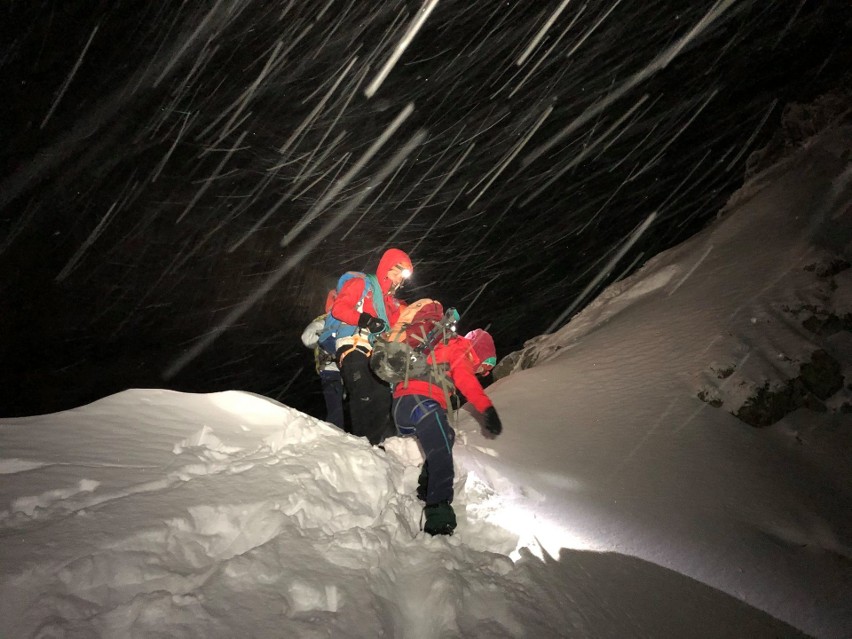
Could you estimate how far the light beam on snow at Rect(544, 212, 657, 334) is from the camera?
21.8 meters

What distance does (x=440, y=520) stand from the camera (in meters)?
2.83

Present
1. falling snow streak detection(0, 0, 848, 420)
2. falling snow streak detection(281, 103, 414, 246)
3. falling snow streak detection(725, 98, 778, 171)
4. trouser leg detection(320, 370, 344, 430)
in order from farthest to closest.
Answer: falling snow streak detection(725, 98, 778, 171)
falling snow streak detection(281, 103, 414, 246)
falling snow streak detection(0, 0, 848, 420)
trouser leg detection(320, 370, 344, 430)

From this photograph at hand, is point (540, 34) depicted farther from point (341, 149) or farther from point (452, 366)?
point (452, 366)

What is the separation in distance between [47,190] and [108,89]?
268 centimetres

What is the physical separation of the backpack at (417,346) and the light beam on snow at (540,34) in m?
19.7

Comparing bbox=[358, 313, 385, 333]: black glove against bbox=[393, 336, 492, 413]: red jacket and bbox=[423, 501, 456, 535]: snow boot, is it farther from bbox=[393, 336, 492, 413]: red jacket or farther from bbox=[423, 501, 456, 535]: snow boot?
bbox=[423, 501, 456, 535]: snow boot

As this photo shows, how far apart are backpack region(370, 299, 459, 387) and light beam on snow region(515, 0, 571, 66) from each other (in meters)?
19.7

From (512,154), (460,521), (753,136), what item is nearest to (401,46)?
(512,154)

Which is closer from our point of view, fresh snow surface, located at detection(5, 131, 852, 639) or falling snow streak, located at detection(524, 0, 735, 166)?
fresh snow surface, located at detection(5, 131, 852, 639)

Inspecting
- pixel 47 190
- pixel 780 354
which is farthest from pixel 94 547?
pixel 47 190

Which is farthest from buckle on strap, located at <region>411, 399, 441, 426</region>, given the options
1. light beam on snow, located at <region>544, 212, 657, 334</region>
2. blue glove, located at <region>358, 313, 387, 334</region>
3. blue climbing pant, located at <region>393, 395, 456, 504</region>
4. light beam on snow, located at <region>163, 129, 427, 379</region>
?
light beam on snow, located at <region>544, 212, 657, 334</region>

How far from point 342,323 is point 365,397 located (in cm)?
83

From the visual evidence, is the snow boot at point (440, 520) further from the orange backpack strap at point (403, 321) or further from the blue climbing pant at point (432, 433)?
the orange backpack strap at point (403, 321)

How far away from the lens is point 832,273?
A: 250 inches
